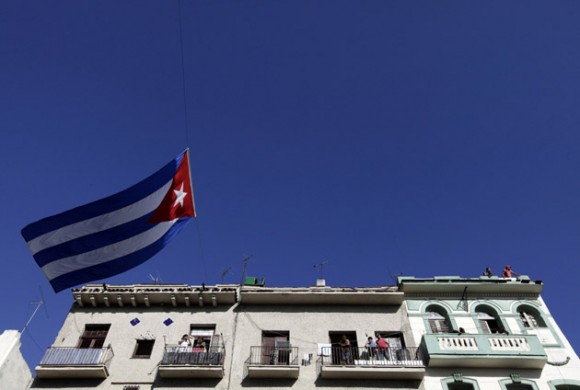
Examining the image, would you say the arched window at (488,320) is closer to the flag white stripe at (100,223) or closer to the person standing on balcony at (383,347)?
the person standing on balcony at (383,347)

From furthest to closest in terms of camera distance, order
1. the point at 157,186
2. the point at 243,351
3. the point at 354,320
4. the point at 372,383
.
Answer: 1. the point at 354,320
2. the point at 243,351
3. the point at 372,383
4. the point at 157,186

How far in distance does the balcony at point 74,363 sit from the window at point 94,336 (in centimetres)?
112

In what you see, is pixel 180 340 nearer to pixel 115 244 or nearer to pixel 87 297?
pixel 87 297

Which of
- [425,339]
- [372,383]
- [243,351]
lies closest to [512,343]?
[425,339]

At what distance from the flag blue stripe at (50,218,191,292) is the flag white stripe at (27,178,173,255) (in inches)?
42.1

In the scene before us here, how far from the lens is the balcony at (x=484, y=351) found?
19297 millimetres

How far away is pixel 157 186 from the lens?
15711mm

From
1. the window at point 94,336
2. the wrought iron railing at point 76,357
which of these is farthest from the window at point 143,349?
the window at point 94,336

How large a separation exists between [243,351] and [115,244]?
843 centimetres

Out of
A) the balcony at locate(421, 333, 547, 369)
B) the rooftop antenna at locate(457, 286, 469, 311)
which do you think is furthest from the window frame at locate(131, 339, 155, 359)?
the rooftop antenna at locate(457, 286, 469, 311)

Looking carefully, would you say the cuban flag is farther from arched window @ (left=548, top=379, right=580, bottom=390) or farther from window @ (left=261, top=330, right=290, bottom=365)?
arched window @ (left=548, top=379, right=580, bottom=390)

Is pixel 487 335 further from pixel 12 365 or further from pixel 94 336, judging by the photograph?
pixel 12 365

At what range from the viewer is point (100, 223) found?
15891 millimetres

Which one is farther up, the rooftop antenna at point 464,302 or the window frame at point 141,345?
the rooftop antenna at point 464,302
